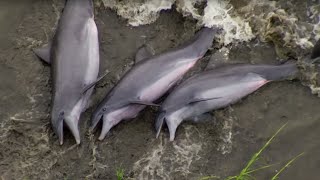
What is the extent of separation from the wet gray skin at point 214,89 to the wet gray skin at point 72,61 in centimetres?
92

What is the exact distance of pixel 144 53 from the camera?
254 inches

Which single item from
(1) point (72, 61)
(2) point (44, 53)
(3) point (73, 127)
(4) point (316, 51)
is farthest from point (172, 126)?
(4) point (316, 51)

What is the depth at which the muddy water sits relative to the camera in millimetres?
5789

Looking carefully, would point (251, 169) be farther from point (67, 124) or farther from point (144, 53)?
point (67, 124)

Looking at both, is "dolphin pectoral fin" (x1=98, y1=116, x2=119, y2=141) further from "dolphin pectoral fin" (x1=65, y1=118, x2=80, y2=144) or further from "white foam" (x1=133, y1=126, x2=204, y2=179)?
"white foam" (x1=133, y1=126, x2=204, y2=179)

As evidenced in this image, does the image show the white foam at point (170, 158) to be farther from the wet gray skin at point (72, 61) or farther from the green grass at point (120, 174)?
the wet gray skin at point (72, 61)

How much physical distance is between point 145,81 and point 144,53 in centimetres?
52

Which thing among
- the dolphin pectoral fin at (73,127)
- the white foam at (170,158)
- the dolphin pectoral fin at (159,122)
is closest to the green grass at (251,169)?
the white foam at (170,158)

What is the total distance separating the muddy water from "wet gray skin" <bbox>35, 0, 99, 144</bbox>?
0.22 m

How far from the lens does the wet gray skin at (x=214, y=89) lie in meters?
5.98

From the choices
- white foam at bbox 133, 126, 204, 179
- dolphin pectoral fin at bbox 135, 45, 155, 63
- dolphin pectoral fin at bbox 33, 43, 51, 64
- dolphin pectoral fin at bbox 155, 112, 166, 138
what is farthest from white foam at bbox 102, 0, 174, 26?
white foam at bbox 133, 126, 204, 179

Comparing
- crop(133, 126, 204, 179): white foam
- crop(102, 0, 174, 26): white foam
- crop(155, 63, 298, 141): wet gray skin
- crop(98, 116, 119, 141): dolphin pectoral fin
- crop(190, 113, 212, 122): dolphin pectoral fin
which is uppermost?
crop(102, 0, 174, 26): white foam

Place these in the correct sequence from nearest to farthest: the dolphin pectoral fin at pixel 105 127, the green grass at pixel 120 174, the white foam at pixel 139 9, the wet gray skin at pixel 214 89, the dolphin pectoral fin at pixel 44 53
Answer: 1. the green grass at pixel 120 174
2. the dolphin pectoral fin at pixel 105 127
3. the wet gray skin at pixel 214 89
4. the dolphin pectoral fin at pixel 44 53
5. the white foam at pixel 139 9

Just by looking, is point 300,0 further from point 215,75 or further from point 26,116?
point 26,116
